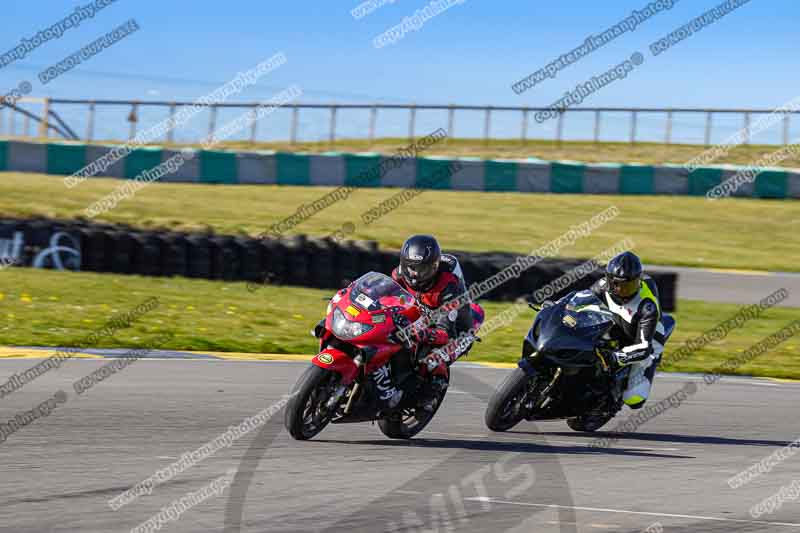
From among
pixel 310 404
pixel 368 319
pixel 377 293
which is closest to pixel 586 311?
pixel 377 293

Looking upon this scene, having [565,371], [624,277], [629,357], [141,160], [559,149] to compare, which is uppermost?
[559,149]

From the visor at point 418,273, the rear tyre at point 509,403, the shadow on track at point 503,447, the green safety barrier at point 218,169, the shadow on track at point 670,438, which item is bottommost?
the shadow on track at point 670,438

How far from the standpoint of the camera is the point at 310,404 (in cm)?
873

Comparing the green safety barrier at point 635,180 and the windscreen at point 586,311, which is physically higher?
the green safety barrier at point 635,180

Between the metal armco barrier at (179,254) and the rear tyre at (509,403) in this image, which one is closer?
the rear tyre at (509,403)

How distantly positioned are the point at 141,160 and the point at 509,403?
25.0 meters

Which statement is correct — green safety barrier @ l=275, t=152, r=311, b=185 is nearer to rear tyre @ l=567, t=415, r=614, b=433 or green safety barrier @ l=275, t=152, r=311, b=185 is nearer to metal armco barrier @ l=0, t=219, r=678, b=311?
metal armco barrier @ l=0, t=219, r=678, b=311

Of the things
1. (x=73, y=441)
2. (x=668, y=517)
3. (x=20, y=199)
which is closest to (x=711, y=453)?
(x=668, y=517)

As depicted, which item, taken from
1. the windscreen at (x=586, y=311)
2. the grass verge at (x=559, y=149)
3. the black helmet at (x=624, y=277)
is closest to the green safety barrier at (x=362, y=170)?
the grass verge at (x=559, y=149)

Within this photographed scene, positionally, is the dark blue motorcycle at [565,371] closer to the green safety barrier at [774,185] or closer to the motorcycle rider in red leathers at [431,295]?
the motorcycle rider in red leathers at [431,295]

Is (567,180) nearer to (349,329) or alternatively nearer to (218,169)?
(218,169)

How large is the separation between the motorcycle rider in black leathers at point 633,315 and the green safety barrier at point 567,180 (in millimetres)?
24762

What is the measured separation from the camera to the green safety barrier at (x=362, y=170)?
112ft

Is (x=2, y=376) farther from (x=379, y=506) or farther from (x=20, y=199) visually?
(x=20, y=199)
